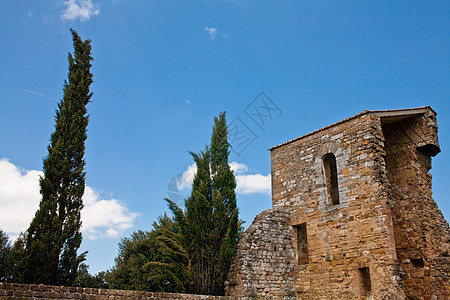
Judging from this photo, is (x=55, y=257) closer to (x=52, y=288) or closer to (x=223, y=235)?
(x=52, y=288)

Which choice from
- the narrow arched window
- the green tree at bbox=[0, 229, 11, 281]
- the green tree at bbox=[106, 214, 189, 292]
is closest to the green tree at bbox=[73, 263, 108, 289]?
the green tree at bbox=[106, 214, 189, 292]

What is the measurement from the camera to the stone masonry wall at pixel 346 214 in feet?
31.3

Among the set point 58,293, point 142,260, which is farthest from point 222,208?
point 142,260

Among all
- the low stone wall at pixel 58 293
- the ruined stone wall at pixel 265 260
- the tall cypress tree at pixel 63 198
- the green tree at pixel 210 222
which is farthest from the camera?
the green tree at pixel 210 222

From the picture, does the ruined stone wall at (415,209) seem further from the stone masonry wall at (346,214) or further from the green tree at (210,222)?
the green tree at (210,222)

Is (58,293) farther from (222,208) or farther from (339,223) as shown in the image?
(339,223)

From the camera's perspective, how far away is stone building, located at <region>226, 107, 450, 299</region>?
9.84 m

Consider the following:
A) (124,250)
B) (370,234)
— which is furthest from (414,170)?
(124,250)


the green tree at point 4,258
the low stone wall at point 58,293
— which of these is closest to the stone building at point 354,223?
the low stone wall at point 58,293

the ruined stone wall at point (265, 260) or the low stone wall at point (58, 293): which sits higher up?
the ruined stone wall at point (265, 260)

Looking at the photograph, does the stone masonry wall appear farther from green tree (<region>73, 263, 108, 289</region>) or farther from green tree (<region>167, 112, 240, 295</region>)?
green tree (<region>73, 263, 108, 289</region>)

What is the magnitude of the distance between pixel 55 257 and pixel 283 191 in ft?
23.8

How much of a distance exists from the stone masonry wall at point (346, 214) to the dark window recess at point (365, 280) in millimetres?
31

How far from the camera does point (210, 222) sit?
11.9 metres
